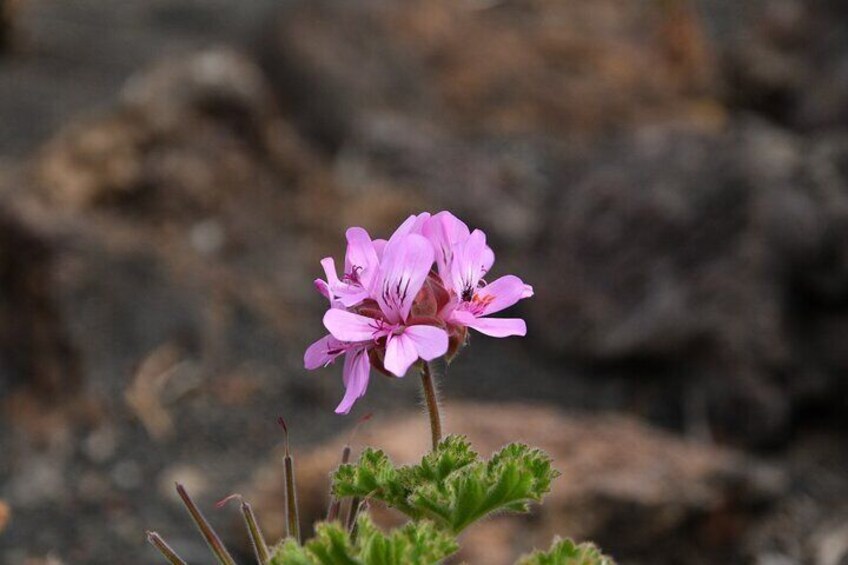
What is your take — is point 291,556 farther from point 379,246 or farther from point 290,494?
point 379,246

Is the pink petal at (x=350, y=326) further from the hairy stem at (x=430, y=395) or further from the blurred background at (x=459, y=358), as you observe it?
the blurred background at (x=459, y=358)

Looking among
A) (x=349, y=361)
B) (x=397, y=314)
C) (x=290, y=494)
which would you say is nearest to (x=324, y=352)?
(x=349, y=361)

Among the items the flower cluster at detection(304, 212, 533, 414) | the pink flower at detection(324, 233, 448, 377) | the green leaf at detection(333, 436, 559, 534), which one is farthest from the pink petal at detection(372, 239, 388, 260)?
the green leaf at detection(333, 436, 559, 534)

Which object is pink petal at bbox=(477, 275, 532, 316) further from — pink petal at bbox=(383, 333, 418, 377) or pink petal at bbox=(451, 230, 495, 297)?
pink petal at bbox=(383, 333, 418, 377)

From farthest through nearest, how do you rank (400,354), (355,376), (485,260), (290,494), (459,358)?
(459,358), (290,494), (485,260), (355,376), (400,354)

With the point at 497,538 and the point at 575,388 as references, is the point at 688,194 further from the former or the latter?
the point at 497,538
